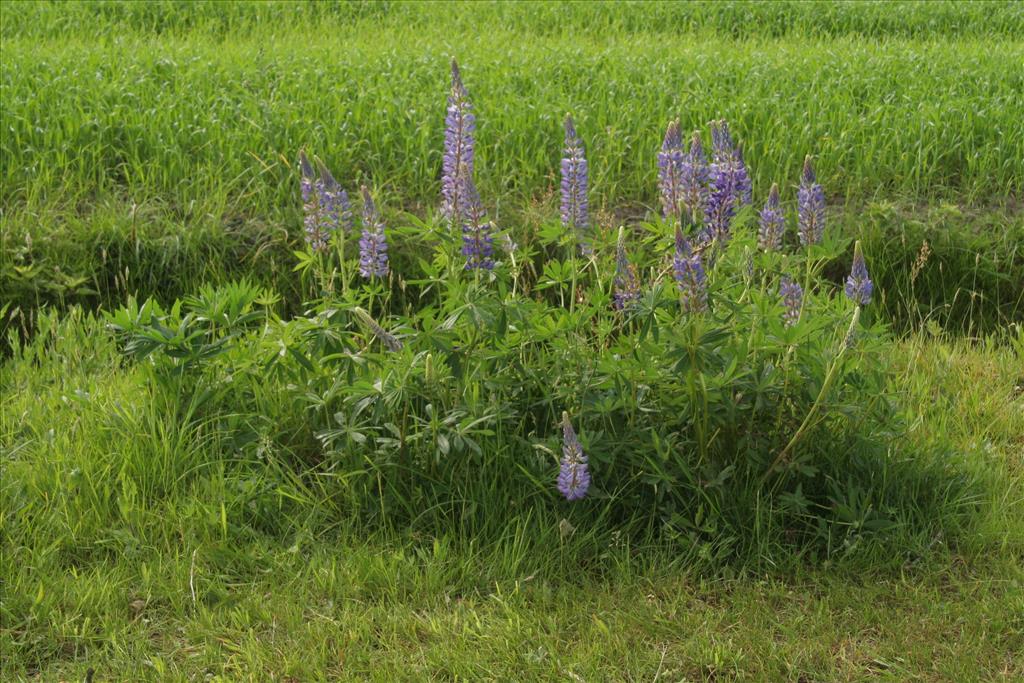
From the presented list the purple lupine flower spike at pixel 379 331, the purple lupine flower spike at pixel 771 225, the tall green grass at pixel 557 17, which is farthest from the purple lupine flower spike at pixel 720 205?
the tall green grass at pixel 557 17

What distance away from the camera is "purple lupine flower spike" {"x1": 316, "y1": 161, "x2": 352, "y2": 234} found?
3.45m

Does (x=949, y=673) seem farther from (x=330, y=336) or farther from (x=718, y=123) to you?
(x=330, y=336)

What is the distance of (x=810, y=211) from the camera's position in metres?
3.30

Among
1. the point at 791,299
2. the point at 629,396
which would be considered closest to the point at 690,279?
the point at 629,396

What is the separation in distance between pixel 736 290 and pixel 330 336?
1.23m

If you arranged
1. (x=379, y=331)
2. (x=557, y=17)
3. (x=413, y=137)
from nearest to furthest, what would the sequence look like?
1. (x=379, y=331)
2. (x=413, y=137)
3. (x=557, y=17)

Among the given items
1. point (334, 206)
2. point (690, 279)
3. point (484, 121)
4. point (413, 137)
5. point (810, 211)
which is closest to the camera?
point (690, 279)

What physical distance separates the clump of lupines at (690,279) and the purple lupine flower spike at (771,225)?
41cm

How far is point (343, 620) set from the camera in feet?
10.2

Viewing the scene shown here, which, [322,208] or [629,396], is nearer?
[629,396]

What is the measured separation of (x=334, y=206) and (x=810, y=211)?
54.1 inches

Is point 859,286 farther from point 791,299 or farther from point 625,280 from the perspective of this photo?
point 625,280

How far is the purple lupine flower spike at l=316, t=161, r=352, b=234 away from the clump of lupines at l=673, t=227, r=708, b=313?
3.45ft

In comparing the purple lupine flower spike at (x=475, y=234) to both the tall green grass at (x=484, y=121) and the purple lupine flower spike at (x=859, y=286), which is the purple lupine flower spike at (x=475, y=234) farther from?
the tall green grass at (x=484, y=121)
